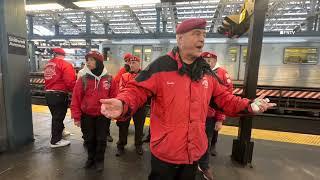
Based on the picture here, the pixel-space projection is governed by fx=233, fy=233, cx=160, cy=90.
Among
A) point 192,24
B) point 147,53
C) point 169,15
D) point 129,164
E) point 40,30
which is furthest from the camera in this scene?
point 40,30

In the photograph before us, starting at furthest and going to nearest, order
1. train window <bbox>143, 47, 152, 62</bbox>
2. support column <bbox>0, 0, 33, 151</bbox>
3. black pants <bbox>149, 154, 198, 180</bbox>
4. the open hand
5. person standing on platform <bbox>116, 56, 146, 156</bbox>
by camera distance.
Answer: train window <bbox>143, 47, 152, 62</bbox>
person standing on platform <bbox>116, 56, 146, 156</bbox>
support column <bbox>0, 0, 33, 151</bbox>
black pants <bbox>149, 154, 198, 180</bbox>
the open hand

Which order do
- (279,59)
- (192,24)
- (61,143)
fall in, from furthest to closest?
(279,59) → (61,143) → (192,24)

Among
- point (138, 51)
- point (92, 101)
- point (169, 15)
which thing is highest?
point (169, 15)

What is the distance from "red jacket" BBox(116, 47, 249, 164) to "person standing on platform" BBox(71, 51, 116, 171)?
1.54 meters

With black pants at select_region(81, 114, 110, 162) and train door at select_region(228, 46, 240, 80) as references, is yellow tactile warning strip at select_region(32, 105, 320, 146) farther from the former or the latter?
train door at select_region(228, 46, 240, 80)

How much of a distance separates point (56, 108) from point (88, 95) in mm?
1132

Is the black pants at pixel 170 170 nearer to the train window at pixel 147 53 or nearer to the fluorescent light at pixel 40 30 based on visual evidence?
the train window at pixel 147 53

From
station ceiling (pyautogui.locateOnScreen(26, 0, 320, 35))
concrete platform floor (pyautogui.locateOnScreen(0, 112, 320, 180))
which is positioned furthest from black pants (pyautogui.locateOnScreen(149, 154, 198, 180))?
station ceiling (pyautogui.locateOnScreen(26, 0, 320, 35))

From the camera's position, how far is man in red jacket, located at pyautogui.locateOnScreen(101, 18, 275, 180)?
5.38 ft

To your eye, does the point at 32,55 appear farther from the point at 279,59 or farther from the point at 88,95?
the point at 279,59

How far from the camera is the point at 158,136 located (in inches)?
67.1

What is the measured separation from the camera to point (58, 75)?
3809mm

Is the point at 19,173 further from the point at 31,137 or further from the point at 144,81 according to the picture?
the point at 144,81

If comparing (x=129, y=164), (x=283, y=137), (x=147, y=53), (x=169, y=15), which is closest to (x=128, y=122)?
(x=129, y=164)
